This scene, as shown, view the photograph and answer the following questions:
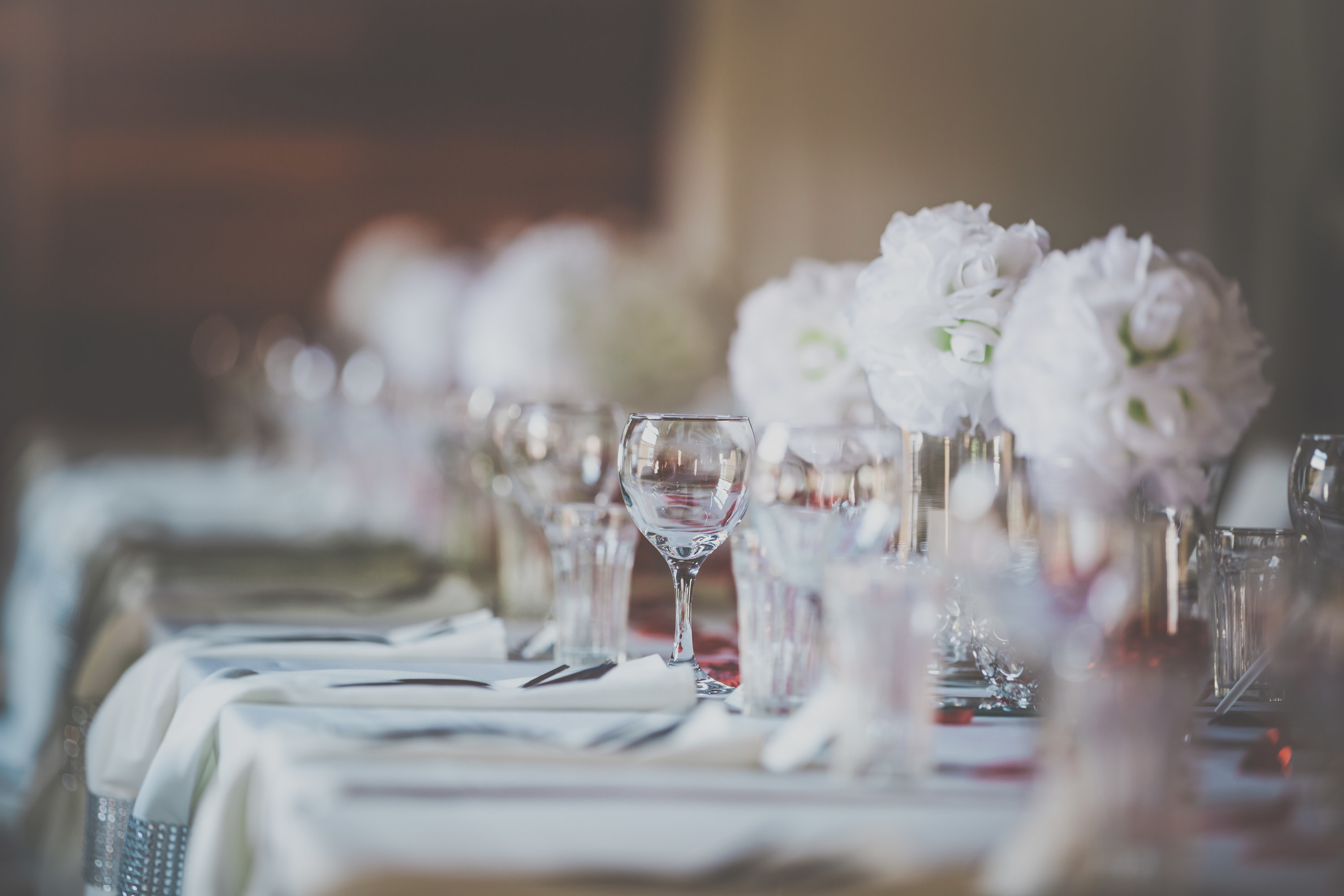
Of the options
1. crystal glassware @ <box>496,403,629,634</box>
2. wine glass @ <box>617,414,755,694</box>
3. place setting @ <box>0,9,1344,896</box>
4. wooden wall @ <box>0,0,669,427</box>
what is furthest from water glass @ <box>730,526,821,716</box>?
wooden wall @ <box>0,0,669,427</box>

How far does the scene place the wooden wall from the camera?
286 inches

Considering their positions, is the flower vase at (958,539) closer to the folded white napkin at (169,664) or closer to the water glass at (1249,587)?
the water glass at (1249,587)

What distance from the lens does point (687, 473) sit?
1191 mm

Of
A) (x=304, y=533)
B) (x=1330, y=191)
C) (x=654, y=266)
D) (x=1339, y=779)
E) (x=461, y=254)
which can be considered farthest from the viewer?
(x=461, y=254)

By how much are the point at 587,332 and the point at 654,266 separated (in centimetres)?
36

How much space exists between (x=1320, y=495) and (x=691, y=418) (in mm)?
500

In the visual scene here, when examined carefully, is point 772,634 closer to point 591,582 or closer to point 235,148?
point 591,582

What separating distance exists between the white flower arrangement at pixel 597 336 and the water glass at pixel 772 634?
1.95 meters

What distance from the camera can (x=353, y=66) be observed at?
765 cm

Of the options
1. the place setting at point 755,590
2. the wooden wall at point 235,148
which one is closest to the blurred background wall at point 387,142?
the wooden wall at point 235,148

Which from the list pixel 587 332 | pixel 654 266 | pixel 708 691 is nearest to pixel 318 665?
pixel 708 691

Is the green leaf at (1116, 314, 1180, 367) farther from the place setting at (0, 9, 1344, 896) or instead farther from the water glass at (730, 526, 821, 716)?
the water glass at (730, 526, 821, 716)

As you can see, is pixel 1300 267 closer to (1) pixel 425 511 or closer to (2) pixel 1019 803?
(1) pixel 425 511

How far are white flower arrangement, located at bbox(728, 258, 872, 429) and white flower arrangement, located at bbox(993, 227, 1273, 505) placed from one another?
17.9 inches
